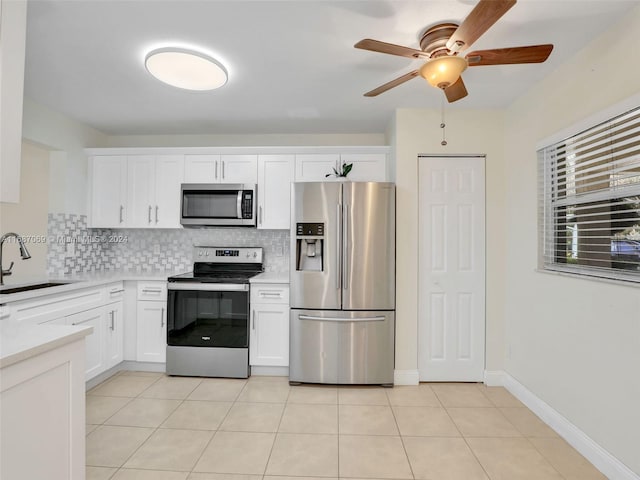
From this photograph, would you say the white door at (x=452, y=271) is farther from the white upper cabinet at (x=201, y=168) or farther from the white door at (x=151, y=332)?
the white door at (x=151, y=332)

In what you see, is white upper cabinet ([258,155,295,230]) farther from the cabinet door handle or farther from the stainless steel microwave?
the cabinet door handle

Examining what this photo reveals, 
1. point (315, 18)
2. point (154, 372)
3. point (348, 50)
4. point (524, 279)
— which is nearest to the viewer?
point (315, 18)

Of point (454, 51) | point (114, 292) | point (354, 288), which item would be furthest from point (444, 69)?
point (114, 292)

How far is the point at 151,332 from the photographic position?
318 centimetres

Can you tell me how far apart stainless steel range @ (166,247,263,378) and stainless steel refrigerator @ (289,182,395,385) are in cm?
68

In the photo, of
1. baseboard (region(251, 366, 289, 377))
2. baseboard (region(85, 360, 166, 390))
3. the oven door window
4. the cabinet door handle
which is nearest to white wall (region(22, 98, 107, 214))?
the oven door window

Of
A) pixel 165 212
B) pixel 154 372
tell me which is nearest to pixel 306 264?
pixel 165 212

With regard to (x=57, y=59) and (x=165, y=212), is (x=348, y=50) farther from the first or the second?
(x=165, y=212)

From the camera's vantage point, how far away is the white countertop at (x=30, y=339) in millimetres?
1057

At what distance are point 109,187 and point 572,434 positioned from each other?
4.45 meters

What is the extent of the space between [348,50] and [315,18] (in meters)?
0.36

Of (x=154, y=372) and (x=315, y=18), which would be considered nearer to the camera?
(x=315, y=18)

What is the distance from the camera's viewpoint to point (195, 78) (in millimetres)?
2320

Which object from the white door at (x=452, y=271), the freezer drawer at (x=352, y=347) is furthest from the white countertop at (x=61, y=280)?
the white door at (x=452, y=271)
